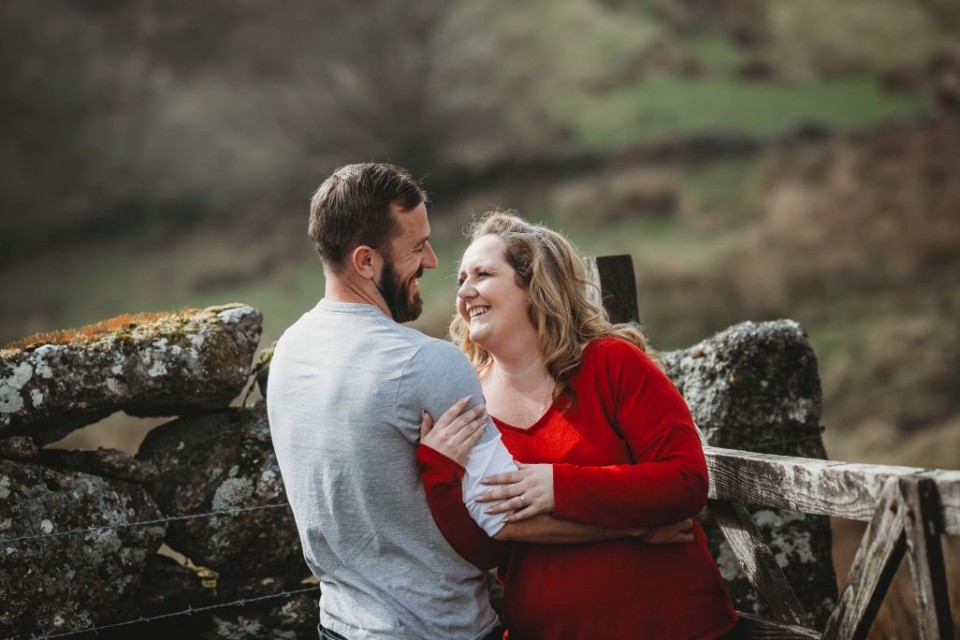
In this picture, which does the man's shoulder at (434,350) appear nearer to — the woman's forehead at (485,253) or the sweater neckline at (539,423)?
the sweater neckline at (539,423)

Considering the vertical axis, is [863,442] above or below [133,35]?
below

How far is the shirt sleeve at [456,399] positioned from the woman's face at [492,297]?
58cm

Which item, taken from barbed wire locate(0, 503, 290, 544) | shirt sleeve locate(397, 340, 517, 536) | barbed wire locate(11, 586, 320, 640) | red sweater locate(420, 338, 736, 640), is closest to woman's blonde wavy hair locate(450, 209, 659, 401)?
red sweater locate(420, 338, 736, 640)

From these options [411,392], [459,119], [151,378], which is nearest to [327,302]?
[411,392]

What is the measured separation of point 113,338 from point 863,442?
20923mm

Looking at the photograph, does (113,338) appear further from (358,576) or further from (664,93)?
(664,93)

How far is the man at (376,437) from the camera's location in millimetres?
2594

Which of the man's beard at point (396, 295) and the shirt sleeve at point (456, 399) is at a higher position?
the man's beard at point (396, 295)

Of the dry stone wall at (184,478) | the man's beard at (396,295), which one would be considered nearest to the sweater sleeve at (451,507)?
the man's beard at (396,295)

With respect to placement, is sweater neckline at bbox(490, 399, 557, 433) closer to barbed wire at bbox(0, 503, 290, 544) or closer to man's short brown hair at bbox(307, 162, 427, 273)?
man's short brown hair at bbox(307, 162, 427, 273)

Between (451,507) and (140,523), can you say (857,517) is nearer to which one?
(451,507)

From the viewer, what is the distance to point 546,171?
105 ft

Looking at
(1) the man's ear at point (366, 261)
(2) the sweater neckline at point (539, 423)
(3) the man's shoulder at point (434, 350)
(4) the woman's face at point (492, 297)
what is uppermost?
(1) the man's ear at point (366, 261)

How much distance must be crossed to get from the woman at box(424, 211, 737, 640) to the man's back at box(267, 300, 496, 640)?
284 millimetres
